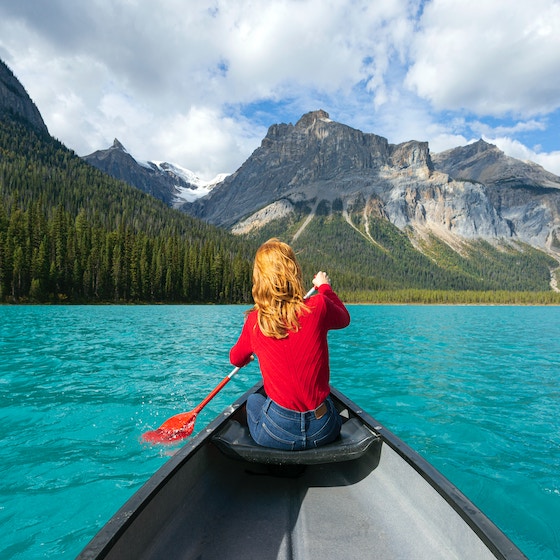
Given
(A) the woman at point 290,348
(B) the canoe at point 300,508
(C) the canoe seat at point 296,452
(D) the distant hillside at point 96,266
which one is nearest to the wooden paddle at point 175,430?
(B) the canoe at point 300,508

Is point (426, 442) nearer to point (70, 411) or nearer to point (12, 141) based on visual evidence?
point (70, 411)

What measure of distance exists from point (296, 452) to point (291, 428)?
0.97 feet

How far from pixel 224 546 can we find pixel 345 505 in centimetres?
157

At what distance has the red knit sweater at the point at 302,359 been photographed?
13.9ft

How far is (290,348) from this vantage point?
13.9 ft

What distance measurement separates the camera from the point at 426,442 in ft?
30.7

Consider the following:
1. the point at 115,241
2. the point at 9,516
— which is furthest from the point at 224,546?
the point at 115,241

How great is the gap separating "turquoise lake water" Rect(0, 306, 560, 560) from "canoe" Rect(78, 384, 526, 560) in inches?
99.4

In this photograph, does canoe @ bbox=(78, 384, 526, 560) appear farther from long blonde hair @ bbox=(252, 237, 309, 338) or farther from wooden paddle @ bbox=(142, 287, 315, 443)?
wooden paddle @ bbox=(142, 287, 315, 443)

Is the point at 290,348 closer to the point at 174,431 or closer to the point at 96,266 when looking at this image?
the point at 174,431

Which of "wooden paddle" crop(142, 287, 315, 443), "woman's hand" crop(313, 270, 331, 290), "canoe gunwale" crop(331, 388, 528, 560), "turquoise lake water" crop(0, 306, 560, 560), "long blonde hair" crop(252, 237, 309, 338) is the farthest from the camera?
"wooden paddle" crop(142, 287, 315, 443)

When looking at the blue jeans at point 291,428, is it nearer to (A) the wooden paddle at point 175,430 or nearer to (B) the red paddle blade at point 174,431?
(A) the wooden paddle at point 175,430

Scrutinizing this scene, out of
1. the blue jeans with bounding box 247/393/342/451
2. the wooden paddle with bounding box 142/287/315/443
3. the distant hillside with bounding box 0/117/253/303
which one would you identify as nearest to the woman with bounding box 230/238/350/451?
the blue jeans with bounding box 247/393/342/451

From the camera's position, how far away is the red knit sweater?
4.25m
